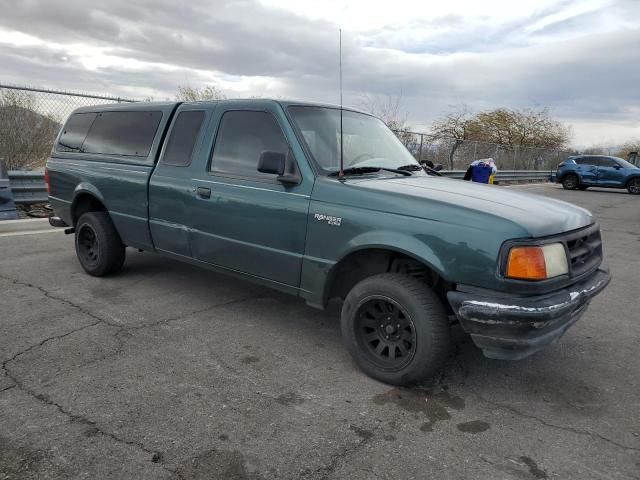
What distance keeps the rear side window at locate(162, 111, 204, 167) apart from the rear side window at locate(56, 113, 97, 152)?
1.44 meters

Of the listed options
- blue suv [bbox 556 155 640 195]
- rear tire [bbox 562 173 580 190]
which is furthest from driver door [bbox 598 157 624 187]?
rear tire [bbox 562 173 580 190]

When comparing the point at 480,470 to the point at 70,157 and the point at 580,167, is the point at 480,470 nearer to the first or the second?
the point at 70,157

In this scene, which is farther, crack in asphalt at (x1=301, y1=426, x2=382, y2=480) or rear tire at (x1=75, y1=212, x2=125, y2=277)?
rear tire at (x1=75, y1=212, x2=125, y2=277)

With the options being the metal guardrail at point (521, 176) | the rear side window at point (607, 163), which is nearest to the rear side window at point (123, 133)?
the metal guardrail at point (521, 176)

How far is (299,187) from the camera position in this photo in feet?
11.5

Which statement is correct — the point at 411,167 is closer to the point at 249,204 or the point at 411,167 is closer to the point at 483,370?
the point at 249,204

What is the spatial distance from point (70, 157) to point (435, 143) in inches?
611

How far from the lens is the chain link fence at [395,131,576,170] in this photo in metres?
17.7

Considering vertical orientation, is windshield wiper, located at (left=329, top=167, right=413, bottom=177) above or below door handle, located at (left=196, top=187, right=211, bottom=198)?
above

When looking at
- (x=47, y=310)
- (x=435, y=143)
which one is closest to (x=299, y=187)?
(x=47, y=310)

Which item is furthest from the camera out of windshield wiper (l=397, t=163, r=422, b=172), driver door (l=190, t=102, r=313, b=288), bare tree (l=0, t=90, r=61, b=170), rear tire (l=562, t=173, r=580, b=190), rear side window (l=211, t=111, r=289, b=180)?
rear tire (l=562, t=173, r=580, b=190)

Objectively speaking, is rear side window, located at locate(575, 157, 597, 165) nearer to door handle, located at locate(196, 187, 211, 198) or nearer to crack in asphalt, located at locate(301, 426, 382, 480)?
door handle, located at locate(196, 187, 211, 198)

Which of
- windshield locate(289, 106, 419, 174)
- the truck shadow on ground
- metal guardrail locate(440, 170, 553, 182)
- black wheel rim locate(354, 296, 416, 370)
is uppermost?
windshield locate(289, 106, 419, 174)

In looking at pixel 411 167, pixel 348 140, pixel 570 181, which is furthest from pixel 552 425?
pixel 570 181
